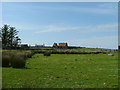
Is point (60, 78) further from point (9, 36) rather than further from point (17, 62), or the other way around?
point (9, 36)

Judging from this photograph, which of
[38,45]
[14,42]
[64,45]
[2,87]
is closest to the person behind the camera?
[2,87]

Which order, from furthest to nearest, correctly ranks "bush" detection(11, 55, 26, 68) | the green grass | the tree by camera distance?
the tree < "bush" detection(11, 55, 26, 68) < the green grass

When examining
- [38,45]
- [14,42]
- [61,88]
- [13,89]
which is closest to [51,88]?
[61,88]

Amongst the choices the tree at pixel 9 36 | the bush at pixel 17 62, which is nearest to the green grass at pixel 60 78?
the bush at pixel 17 62

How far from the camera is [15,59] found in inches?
763

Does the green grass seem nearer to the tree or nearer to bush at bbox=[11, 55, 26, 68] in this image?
bush at bbox=[11, 55, 26, 68]

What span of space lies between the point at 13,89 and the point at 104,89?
3975mm

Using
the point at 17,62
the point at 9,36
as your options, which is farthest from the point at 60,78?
the point at 9,36

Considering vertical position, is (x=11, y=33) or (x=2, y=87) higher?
(x=11, y=33)

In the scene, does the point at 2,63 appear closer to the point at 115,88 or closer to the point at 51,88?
the point at 51,88

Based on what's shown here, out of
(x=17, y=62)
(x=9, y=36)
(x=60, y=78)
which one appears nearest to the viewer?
(x=60, y=78)

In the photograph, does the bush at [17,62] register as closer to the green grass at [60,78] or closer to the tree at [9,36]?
the green grass at [60,78]

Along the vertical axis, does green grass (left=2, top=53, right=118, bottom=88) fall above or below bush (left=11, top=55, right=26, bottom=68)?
below

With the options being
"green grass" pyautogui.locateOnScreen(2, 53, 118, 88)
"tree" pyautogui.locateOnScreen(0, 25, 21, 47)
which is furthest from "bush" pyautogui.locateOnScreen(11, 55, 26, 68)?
"tree" pyautogui.locateOnScreen(0, 25, 21, 47)
